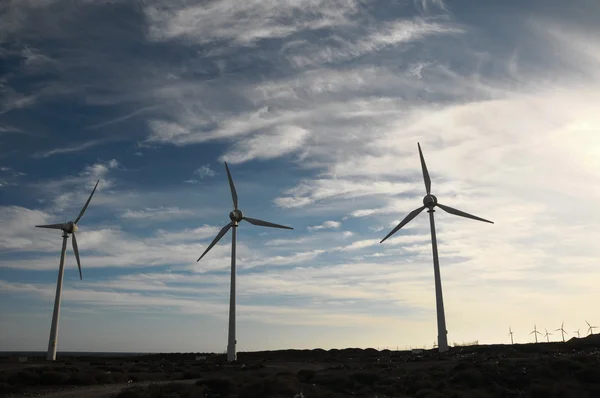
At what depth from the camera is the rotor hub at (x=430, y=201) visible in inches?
3423

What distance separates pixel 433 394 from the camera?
130 feet

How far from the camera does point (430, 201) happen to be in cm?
8700

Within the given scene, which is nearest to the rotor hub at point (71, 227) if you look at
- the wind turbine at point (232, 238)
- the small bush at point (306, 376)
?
the wind turbine at point (232, 238)

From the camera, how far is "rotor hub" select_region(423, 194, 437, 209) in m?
86.9

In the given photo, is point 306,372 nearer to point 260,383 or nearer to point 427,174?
point 260,383

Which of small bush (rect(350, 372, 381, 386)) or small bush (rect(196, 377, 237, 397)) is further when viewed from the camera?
→ small bush (rect(350, 372, 381, 386))

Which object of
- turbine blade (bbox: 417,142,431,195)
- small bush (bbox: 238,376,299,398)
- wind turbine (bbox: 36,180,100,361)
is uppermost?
turbine blade (bbox: 417,142,431,195)

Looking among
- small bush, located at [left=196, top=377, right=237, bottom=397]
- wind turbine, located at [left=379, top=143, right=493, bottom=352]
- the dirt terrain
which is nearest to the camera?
the dirt terrain

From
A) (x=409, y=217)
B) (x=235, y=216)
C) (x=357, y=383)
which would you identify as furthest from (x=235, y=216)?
(x=357, y=383)

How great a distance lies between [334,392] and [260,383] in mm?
6714

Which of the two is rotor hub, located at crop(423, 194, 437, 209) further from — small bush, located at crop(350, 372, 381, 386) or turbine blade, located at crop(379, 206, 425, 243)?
small bush, located at crop(350, 372, 381, 386)

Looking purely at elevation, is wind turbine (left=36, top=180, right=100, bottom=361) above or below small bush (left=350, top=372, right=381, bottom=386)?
above

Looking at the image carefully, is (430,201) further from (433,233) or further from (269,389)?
(269,389)

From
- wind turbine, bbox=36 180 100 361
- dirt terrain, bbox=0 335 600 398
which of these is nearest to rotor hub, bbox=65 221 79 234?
wind turbine, bbox=36 180 100 361
